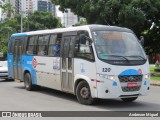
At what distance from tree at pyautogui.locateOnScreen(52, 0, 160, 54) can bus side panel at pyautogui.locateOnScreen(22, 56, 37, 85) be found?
1229 cm

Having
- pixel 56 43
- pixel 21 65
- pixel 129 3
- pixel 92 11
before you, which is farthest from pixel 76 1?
pixel 56 43

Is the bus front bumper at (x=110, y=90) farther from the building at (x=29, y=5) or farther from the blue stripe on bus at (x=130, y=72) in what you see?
the building at (x=29, y=5)

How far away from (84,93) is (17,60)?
22.6 feet

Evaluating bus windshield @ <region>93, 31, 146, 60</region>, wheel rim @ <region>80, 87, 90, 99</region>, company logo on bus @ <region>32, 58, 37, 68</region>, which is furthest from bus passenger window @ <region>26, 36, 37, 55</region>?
bus windshield @ <region>93, 31, 146, 60</region>

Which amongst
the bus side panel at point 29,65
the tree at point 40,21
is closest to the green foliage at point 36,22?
the tree at point 40,21

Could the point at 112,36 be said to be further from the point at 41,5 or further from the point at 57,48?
the point at 41,5

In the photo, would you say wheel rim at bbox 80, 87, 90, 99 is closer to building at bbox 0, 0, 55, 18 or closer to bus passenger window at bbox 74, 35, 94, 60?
bus passenger window at bbox 74, 35, 94, 60

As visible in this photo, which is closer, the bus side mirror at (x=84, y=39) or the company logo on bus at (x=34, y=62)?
the bus side mirror at (x=84, y=39)

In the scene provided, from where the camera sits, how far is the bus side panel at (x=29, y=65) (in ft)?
56.0

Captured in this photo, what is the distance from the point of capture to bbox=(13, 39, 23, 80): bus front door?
18.7 meters

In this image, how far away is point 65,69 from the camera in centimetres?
1416

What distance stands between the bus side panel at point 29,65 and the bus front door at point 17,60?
59cm

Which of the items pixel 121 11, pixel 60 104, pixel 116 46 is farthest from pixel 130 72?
pixel 121 11

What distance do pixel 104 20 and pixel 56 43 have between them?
15664mm
